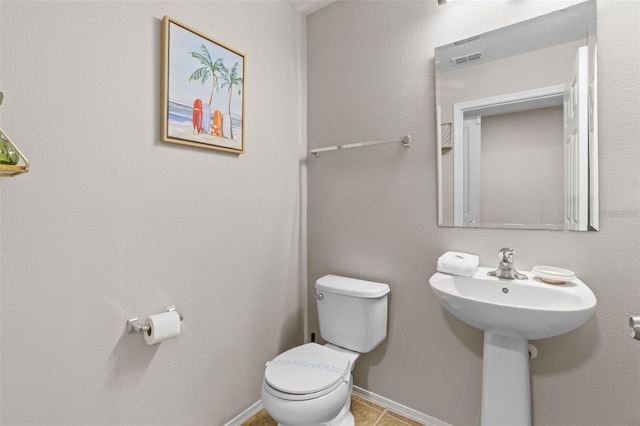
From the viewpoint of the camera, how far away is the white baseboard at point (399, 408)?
1608 mm

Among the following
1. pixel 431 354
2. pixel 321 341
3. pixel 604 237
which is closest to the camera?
pixel 604 237

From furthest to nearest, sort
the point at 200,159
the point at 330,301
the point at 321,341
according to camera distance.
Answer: the point at 321,341 → the point at 330,301 → the point at 200,159

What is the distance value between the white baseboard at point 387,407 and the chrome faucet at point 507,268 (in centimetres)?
85

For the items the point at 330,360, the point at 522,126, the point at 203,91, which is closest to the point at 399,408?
the point at 330,360

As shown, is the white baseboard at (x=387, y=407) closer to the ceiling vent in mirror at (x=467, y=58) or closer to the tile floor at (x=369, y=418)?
the tile floor at (x=369, y=418)

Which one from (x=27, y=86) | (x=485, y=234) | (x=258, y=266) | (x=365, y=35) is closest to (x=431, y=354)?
(x=485, y=234)

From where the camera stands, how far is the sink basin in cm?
104

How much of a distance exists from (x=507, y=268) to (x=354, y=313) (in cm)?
76

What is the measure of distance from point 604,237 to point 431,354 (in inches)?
36.5

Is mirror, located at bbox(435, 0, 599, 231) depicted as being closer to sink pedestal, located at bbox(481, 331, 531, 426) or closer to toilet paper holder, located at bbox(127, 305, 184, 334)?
sink pedestal, located at bbox(481, 331, 531, 426)

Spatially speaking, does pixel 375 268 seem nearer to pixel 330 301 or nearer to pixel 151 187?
pixel 330 301

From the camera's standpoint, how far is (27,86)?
97cm

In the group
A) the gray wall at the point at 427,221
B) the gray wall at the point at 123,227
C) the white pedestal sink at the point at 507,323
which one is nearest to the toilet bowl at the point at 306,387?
the gray wall at the point at 123,227

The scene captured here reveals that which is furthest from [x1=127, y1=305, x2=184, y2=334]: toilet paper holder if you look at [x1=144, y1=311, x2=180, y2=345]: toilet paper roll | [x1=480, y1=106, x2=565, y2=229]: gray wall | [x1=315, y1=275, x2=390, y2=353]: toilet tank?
[x1=480, y1=106, x2=565, y2=229]: gray wall
